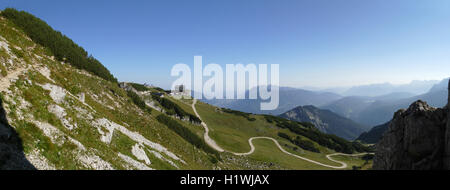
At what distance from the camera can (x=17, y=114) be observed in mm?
15625

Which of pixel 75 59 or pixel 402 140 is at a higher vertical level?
pixel 75 59

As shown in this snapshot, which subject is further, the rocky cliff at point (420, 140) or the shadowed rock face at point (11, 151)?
the rocky cliff at point (420, 140)

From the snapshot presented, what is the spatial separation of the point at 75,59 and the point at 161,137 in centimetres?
4140


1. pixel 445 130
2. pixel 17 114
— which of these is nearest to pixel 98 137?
pixel 17 114

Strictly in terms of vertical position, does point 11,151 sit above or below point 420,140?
above

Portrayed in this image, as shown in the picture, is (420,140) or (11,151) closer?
(11,151)

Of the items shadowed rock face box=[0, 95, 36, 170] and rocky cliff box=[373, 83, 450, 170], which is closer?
shadowed rock face box=[0, 95, 36, 170]

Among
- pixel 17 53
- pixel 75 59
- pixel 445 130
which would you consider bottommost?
pixel 445 130

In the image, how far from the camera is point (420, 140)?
21.2m

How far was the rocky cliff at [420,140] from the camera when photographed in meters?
19.8

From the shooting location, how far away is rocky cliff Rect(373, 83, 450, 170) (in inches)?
779
